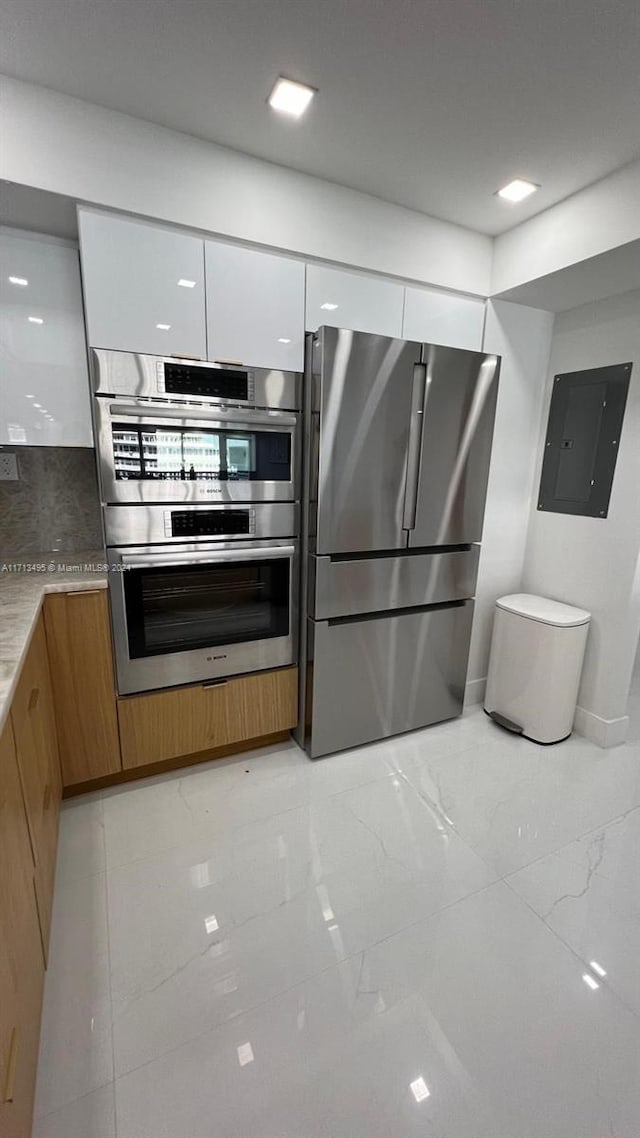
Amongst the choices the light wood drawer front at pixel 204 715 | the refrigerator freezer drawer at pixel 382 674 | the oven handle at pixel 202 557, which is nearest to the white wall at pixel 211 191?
the oven handle at pixel 202 557

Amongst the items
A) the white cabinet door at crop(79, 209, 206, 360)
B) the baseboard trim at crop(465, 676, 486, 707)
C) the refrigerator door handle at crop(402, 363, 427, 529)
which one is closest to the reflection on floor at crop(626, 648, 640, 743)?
the baseboard trim at crop(465, 676, 486, 707)

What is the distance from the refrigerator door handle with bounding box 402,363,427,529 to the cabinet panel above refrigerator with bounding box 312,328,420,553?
0.02 meters

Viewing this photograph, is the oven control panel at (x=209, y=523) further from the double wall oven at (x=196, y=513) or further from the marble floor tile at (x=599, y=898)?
the marble floor tile at (x=599, y=898)

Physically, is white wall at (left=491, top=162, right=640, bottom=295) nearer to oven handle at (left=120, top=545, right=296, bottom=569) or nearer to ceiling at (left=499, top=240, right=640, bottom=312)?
ceiling at (left=499, top=240, right=640, bottom=312)

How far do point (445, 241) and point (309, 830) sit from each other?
268cm

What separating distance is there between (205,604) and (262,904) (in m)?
1.12

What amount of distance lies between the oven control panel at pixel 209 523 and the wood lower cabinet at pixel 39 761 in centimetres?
58

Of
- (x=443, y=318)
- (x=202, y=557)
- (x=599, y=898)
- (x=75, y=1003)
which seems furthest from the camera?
(x=443, y=318)

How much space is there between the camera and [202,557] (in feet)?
6.28

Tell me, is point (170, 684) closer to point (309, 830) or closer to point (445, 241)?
point (309, 830)

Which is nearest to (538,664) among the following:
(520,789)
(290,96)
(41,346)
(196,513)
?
(520,789)

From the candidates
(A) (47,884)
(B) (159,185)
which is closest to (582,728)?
(A) (47,884)

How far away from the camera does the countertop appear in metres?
1.08

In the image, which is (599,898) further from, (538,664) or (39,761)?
(39,761)
